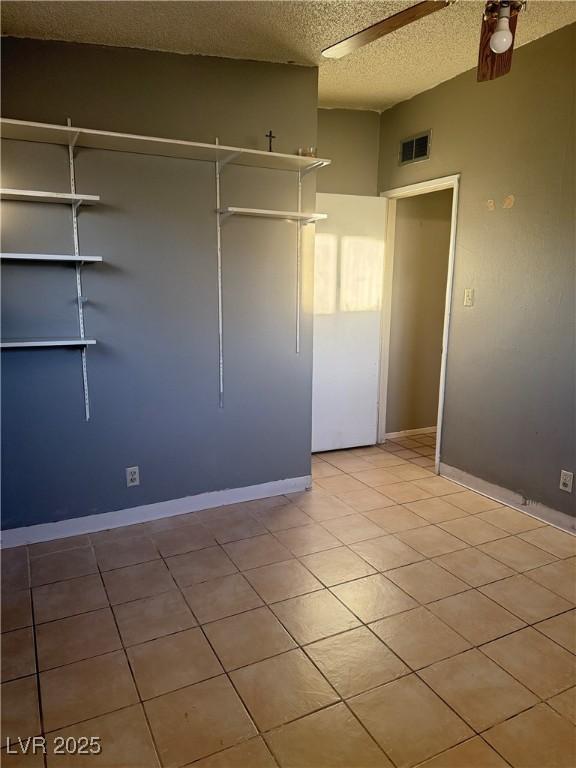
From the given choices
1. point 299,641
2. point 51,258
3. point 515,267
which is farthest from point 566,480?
point 51,258

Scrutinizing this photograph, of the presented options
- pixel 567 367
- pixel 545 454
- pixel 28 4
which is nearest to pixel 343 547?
pixel 545 454

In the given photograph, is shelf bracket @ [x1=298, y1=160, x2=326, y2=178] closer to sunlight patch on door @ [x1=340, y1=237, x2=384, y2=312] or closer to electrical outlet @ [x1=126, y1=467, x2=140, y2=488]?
sunlight patch on door @ [x1=340, y1=237, x2=384, y2=312]

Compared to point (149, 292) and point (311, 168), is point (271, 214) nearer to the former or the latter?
point (311, 168)

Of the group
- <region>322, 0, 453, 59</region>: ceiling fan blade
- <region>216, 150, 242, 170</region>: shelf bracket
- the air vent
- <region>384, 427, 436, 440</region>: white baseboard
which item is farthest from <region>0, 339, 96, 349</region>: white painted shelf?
<region>384, 427, 436, 440</region>: white baseboard

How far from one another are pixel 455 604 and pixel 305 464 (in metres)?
1.42

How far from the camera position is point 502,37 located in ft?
5.36

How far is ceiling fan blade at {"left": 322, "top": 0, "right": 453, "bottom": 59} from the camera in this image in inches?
68.3

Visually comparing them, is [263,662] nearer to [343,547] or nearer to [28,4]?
[343,547]

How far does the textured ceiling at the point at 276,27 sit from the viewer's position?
7.61ft

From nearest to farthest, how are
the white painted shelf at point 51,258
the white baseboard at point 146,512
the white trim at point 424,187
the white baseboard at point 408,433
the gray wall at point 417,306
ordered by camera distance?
1. the white painted shelf at point 51,258
2. the white baseboard at point 146,512
3. the white trim at point 424,187
4. the gray wall at point 417,306
5. the white baseboard at point 408,433

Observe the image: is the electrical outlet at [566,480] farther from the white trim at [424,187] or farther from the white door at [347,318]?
the white trim at [424,187]

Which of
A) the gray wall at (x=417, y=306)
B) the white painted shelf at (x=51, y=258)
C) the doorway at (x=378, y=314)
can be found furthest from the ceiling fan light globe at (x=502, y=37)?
the gray wall at (x=417, y=306)

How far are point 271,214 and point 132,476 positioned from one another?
168 cm

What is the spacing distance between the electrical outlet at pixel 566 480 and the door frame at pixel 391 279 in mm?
949
